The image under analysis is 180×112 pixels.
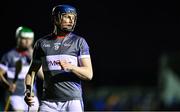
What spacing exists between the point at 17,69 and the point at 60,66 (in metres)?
3.43

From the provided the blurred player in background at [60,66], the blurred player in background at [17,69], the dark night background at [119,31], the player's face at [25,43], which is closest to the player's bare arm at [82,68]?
the blurred player in background at [60,66]

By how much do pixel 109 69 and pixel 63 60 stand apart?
9176 mm

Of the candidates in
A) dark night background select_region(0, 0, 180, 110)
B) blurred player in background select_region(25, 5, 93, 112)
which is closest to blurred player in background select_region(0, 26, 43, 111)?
blurred player in background select_region(25, 5, 93, 112)

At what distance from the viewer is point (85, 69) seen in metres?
6.49

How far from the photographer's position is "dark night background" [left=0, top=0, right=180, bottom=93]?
15492 mm

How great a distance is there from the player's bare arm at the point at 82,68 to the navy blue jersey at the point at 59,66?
7 cm

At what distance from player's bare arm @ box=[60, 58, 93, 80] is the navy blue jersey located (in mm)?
69

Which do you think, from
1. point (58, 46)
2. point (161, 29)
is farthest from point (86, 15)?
point (58, 46)

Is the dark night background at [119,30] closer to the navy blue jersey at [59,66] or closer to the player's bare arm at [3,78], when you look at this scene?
the player's bare arm at [3,78]

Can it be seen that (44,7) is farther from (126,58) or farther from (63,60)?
(63,60)

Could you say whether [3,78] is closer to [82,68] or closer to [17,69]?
[17,69]

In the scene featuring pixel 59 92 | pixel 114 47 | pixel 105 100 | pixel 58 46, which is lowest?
pixel 105 100

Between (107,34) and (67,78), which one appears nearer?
(67,78)

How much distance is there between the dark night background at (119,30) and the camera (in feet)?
50.8
